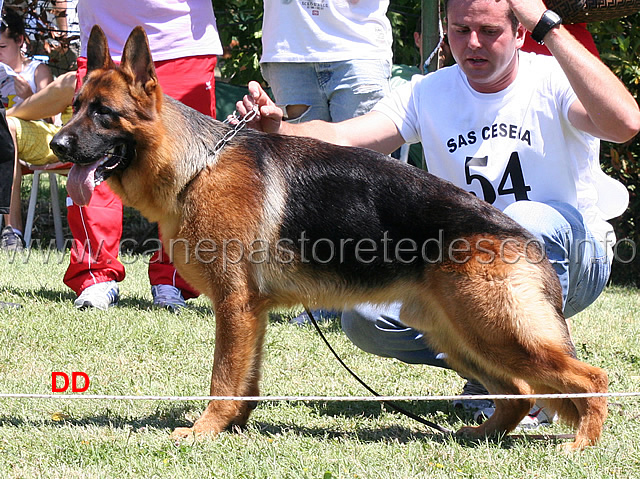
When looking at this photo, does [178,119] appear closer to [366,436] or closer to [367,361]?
[366,436]

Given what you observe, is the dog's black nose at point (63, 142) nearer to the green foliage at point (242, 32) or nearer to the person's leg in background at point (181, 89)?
the person's leg in background at point (181, 89)

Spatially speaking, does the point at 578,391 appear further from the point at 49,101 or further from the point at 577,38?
the point at 49,101

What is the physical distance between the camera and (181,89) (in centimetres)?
519

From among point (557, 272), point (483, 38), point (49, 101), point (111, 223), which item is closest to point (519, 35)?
point (483, 38)

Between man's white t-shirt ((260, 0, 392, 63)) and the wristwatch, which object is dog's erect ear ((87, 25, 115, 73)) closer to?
the wristwatch

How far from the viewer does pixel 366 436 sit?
10.6 feet

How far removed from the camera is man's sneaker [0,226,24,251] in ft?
26.3

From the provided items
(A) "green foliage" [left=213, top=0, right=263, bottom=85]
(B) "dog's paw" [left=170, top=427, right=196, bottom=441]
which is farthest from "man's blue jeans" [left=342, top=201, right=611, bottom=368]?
(A) "green foliage" [left=213, top=0, right=263, bottom=85]

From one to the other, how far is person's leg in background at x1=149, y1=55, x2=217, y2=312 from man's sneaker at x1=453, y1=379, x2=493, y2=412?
2243mm

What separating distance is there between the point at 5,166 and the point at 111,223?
0.85 metres

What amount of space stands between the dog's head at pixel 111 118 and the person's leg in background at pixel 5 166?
7.10 feet

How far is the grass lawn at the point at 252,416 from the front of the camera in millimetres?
2750

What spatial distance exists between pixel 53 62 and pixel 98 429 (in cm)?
883

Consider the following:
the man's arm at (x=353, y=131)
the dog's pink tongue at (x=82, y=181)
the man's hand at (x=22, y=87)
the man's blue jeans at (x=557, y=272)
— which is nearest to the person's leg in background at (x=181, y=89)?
the man's arm at (x=353, y=131)
